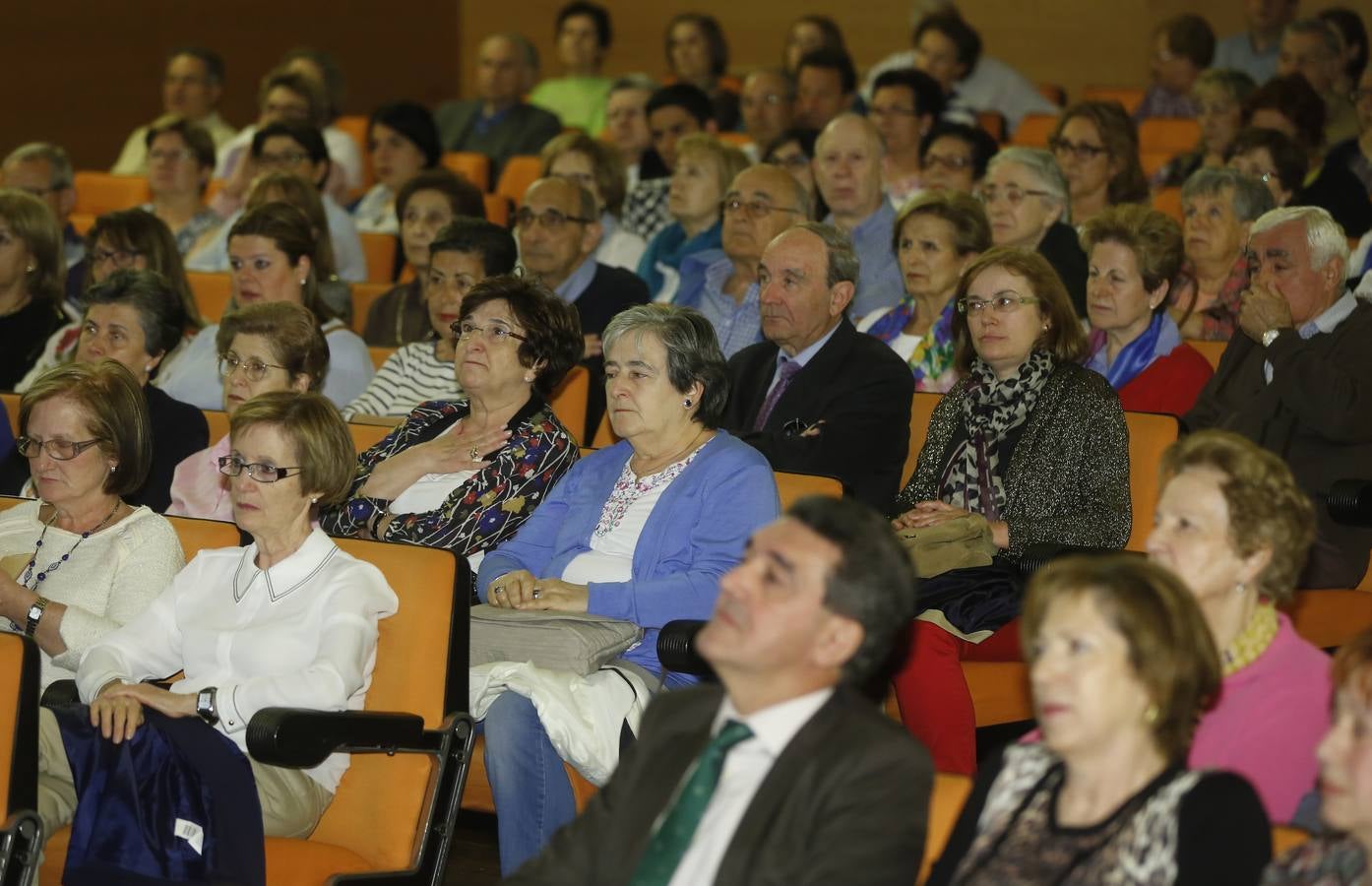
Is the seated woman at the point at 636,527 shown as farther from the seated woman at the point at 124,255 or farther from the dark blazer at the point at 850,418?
the seated woman at the point at 124,255

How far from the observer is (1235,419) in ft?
13.2

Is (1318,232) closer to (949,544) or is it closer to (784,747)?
(949,544)

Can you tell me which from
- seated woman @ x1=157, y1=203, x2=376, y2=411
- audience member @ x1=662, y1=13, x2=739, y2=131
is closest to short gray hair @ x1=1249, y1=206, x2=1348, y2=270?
seated woman @ x1=157, y1=203, x2=376, y2=411

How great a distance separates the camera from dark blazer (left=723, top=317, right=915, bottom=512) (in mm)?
3947

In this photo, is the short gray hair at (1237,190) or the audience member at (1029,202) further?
the audience member at (1029,202)

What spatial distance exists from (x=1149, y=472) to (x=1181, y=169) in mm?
3433

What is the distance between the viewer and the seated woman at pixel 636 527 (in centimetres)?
313

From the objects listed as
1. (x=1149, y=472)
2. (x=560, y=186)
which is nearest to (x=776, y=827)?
(x=1149, y=472)

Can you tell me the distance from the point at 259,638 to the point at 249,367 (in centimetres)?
118

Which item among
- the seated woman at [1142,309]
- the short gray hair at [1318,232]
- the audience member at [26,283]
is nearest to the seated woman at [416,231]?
the audience member at [26,283]

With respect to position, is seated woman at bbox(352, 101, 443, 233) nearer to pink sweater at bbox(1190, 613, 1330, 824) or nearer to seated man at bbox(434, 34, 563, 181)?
seated man at bbox(434, 34, 563, 181)

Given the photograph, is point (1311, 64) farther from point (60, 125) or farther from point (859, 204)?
point (60, 125)

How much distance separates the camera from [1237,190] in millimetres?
5059

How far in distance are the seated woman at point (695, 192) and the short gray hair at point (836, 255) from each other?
1580 mm
